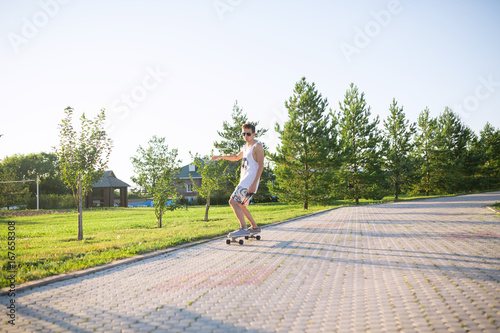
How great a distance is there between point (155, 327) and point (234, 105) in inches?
1729

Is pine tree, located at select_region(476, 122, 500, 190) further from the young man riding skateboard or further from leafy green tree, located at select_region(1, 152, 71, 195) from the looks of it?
leafy green tree, located at select_region(1, 152, 71, 195)

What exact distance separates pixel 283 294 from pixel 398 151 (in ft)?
130

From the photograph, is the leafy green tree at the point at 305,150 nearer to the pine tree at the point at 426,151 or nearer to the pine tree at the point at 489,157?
the pine tree at the point at 426,151

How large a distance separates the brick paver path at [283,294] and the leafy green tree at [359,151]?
81.1 ft

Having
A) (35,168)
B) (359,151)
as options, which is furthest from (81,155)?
(35,168)

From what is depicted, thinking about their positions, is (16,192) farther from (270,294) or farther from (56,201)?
(270,294)

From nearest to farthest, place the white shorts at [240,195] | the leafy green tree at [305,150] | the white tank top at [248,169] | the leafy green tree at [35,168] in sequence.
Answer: the white shorts at [240,195]
the white tank top at [248,169]
the leafy green tree at [305,150]
the leafy green tree at [35,168]

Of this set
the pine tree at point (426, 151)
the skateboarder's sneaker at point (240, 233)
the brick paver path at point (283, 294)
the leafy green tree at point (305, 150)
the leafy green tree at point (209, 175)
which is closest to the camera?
the brick paver path at point (283, 294)

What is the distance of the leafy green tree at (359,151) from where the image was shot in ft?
97.9

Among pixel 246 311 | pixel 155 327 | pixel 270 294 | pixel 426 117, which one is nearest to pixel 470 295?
pixel 270 294

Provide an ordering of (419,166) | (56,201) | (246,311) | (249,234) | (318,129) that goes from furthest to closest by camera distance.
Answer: (419,166) → (56,201) → (318,129) → (249,234) → (246,311)

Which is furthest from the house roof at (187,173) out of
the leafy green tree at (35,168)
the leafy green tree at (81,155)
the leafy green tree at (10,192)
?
the leafy green tree at (81,155)

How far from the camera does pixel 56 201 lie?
118ft

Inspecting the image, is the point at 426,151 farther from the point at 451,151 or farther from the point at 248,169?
the point at 248,169
